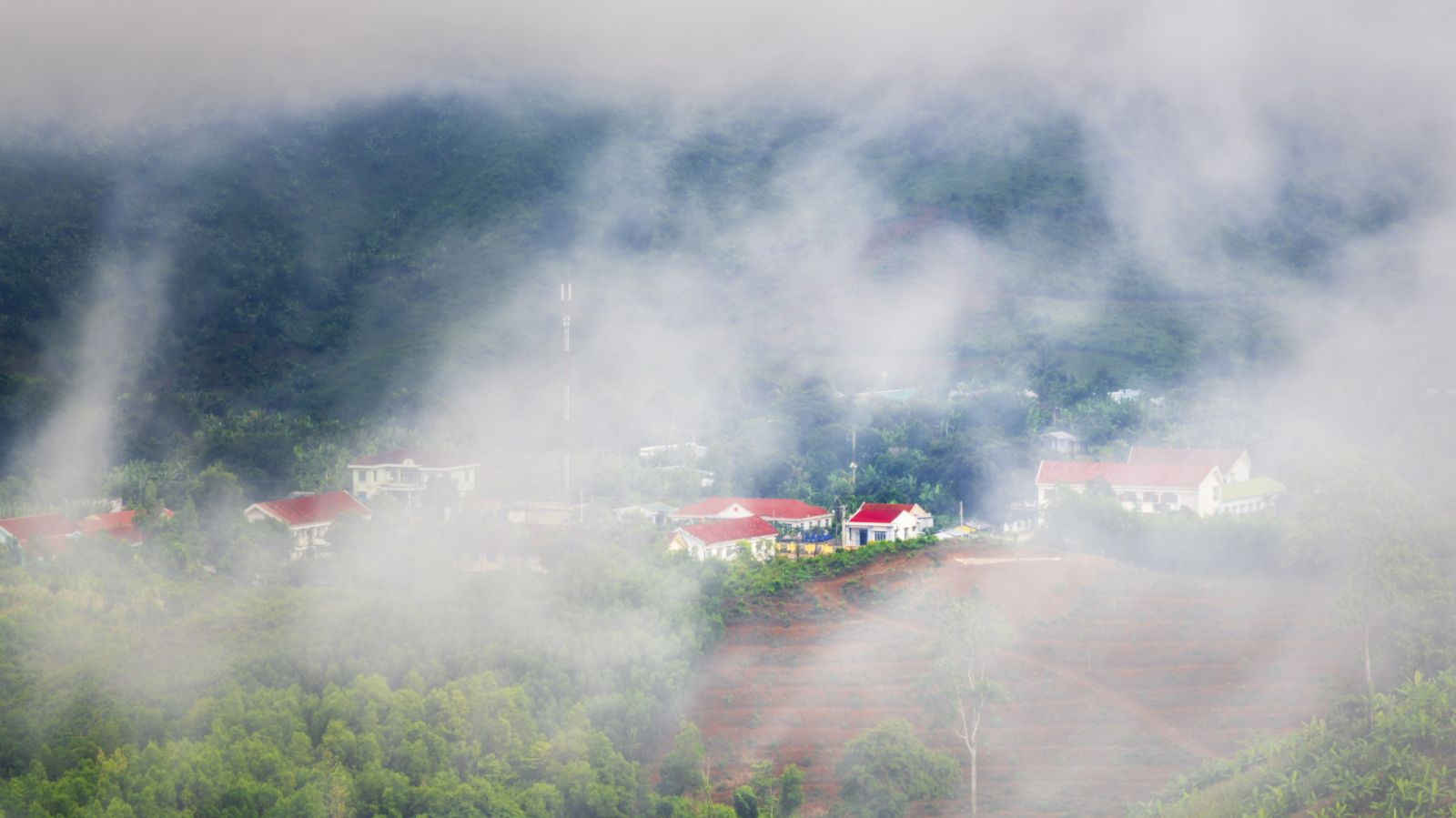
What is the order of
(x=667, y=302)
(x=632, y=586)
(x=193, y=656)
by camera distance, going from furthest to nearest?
(x=667, y=302) → (x=632, y=586) → (x=193, y=656)

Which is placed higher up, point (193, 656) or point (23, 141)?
point (23, 141)

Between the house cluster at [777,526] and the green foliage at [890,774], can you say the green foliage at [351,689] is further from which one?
the house cluster at [777,526]

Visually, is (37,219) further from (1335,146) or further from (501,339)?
(1335,146)

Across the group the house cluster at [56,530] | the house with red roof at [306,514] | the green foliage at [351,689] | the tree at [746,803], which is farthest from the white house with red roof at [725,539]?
the house cluster at [56,530]

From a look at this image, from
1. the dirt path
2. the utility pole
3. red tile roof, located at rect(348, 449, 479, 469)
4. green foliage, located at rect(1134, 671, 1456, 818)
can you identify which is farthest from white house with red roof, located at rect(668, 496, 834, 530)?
green foliage, located at rect(1134, 671, 1456, 818)

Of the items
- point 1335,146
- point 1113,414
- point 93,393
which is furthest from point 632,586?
point 1335,146

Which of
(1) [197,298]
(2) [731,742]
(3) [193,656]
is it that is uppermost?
(1) [197,298]
